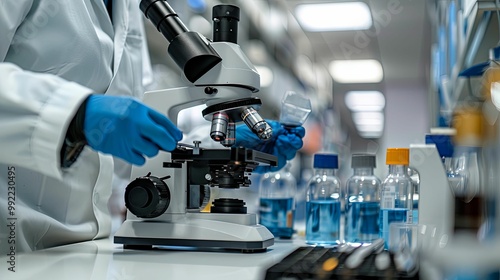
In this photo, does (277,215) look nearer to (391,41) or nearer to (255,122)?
(255,122)

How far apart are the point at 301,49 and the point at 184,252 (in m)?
5.83

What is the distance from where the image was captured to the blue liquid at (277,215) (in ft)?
5.05

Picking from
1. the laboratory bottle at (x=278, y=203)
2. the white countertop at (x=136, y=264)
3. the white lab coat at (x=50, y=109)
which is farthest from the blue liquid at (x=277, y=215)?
the white lab coat at (x=50, y=109)

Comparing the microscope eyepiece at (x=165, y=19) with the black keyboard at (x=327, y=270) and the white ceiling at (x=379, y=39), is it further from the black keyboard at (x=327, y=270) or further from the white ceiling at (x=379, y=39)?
the white ceiling at (x=379, y=39)

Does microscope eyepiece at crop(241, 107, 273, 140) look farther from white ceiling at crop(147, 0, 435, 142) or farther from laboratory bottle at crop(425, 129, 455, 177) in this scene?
white ceiling at crop(147, 0, 435, 142)

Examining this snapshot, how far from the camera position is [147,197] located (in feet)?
3.70

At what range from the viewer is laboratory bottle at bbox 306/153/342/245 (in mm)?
1430

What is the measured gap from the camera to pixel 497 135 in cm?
50

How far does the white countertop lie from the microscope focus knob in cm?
8

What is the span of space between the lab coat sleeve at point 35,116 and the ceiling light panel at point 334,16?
4.23 meters

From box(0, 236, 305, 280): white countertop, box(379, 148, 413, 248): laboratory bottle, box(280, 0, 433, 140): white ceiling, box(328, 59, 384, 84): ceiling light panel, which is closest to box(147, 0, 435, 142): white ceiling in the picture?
box(280, 0, 433, 140): white ceiling

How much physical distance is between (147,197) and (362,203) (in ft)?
1.90

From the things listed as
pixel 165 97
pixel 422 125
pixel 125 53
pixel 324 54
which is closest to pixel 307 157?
pixel 324 54

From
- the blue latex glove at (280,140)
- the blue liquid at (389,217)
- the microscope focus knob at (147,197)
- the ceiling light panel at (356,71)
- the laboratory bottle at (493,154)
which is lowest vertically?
the blue liquid at (389,217)
